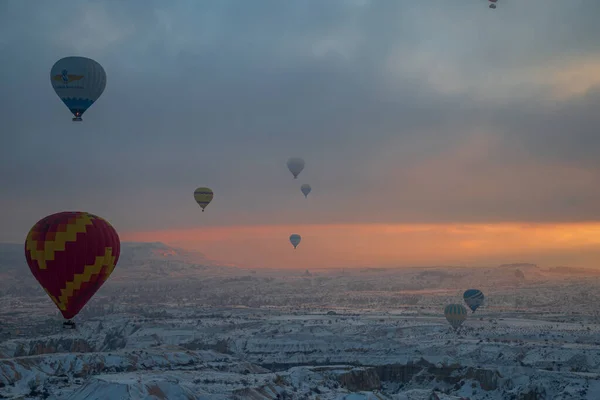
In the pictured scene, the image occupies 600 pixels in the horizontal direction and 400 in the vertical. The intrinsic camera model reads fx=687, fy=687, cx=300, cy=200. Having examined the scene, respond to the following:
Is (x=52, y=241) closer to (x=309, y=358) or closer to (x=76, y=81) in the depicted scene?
(x=76, y=81)

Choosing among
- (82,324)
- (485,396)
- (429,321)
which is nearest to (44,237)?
(485,396)

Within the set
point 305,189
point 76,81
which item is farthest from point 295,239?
point 76,81

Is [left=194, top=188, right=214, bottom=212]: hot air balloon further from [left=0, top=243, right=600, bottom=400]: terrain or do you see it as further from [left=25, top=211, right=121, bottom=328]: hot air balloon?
[left=25, top=211, right=121, bottom=328]: hot air balloon

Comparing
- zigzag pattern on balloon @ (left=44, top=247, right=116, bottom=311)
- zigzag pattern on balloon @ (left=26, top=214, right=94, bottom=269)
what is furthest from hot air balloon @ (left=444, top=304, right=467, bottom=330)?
zigzag pattern on balloon @ (left=26, top=214, right=94, bottom=269)

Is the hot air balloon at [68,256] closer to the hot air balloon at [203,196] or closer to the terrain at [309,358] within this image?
the terrain at [309,358]

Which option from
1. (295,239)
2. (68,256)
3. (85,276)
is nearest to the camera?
(68,256)
